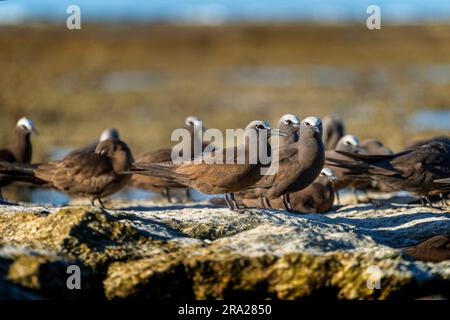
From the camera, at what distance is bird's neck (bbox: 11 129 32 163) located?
1133 centimetres

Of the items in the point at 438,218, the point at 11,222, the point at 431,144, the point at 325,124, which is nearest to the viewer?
the point at 11,222

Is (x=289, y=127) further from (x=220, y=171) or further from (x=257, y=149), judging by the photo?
(x=220, y=171)

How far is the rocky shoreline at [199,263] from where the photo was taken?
20.1 feet

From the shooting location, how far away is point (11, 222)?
283 inches

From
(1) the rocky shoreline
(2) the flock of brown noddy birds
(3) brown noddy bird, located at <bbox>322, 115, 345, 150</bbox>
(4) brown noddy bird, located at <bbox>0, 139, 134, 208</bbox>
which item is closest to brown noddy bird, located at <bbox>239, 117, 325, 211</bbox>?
(2) the flock of brown noddy birds

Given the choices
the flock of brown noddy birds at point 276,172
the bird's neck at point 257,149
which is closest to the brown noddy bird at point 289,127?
the flock of brown noddy birds at point 276,172

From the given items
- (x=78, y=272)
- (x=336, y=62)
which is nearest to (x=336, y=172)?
(x=78, y=272)

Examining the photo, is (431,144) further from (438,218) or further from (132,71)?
(132,71)

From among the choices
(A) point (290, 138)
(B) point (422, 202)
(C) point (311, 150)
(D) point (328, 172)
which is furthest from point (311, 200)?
(B) point (422, 202)

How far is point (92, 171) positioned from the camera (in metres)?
9.63

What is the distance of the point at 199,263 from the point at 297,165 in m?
2.55

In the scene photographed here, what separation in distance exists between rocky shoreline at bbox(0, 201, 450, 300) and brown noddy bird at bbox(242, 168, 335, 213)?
2.37 m

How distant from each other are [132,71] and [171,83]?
6.19 metres
